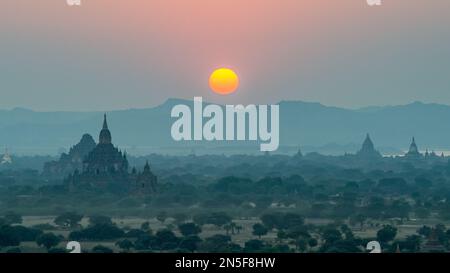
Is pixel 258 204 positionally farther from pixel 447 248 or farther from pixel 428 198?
pixel 447 248

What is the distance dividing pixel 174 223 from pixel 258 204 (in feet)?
85.4

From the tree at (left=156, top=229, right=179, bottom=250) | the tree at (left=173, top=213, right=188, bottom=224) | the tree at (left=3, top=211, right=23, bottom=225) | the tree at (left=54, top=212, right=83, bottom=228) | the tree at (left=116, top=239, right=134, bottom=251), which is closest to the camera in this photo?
the tree at (left=116, top=239, right=134, bottom=251)

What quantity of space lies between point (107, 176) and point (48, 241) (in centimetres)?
6359

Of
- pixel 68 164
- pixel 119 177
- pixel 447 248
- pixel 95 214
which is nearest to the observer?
pixel 447 248

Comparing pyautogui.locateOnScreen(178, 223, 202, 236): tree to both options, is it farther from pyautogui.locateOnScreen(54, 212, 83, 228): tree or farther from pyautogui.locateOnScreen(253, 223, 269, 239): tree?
pyautogui.locateOnScreen(54, 212, 83, 228): tree

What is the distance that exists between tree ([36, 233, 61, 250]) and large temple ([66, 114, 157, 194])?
2314 inches

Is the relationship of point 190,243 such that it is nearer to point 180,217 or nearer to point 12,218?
point 180,217

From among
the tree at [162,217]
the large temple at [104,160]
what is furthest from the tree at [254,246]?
the large temple at [104,160]

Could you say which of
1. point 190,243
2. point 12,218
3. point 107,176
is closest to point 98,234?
point 190,243

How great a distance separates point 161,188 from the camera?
15925 cm

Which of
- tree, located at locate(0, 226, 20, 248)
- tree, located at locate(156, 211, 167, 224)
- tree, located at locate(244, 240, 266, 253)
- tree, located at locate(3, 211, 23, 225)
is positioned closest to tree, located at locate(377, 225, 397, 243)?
tree, located at locate(244, 240, 266, 253)

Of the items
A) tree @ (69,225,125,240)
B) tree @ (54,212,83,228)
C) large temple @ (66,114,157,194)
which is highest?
large temple @ (66,114,157,194)

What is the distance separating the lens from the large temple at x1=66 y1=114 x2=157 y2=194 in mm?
153625
